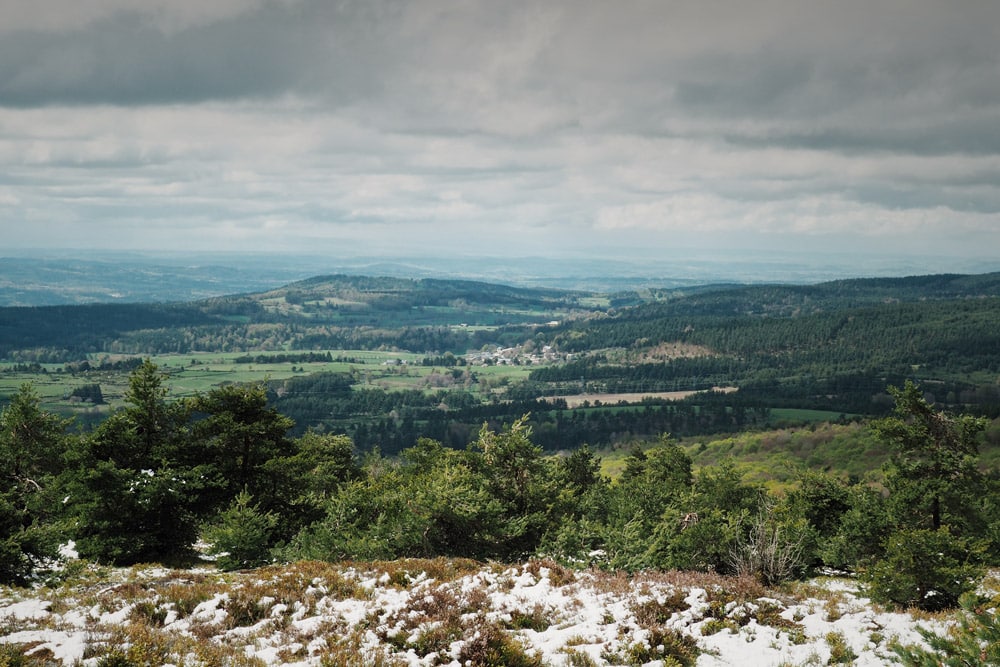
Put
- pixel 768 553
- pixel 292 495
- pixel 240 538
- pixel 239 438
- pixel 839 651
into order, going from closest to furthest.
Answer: pixel 839 651 → pixel 768 553 → pixel 240 538 → pixel 239 438 → pixel 292 495

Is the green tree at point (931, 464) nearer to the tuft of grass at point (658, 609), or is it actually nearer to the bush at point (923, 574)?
the bush at point (923, 574)

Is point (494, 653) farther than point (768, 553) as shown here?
No

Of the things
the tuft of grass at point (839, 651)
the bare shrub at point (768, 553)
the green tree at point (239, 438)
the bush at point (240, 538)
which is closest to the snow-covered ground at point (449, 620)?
the tuft of grass at point (839, 651)

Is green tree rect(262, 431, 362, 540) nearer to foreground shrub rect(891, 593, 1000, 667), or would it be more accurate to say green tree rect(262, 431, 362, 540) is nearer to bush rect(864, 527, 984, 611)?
bush rect(864, 527, 984, 611)

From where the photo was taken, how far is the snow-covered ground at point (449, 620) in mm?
18125

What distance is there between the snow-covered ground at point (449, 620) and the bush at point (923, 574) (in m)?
0.83

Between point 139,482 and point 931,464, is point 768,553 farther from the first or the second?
point 139,482

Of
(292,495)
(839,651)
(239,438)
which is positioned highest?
(239,438)

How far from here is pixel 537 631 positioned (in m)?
20.5

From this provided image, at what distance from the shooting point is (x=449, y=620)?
20188mm

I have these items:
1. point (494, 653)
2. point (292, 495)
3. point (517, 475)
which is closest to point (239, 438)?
point (292, 495)

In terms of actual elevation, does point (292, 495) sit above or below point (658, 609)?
below

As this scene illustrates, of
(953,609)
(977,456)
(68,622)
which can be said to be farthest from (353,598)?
(977,456)

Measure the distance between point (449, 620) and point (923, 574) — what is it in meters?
16.2
